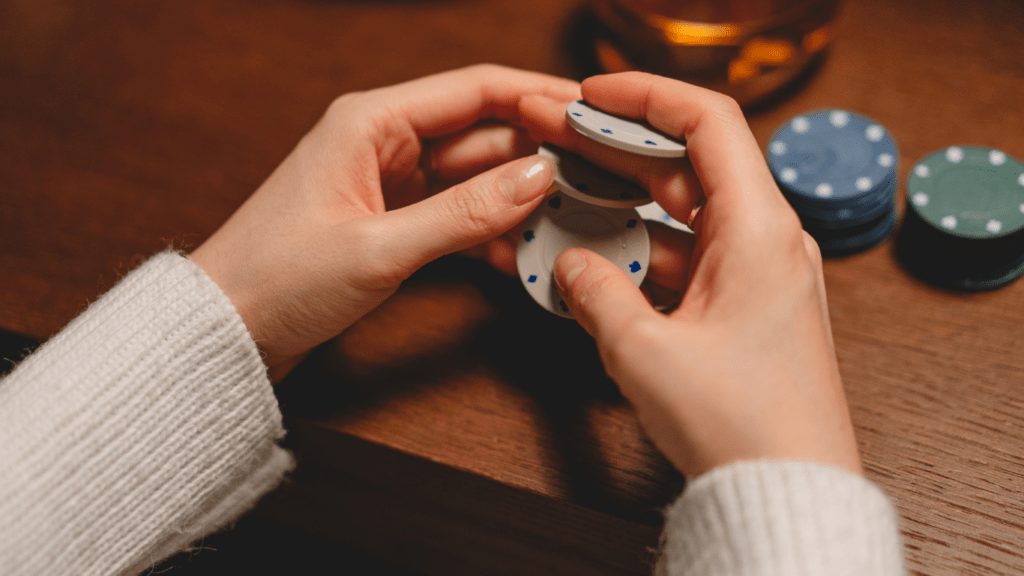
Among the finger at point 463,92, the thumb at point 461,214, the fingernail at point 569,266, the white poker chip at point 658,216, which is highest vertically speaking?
the finger at point 463,92

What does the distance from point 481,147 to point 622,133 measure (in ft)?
0.96

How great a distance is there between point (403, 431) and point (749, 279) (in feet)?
1.44

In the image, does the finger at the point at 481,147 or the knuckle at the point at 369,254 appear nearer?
the knuckle at the point at 369,254

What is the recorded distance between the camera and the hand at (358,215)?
2.34 ft

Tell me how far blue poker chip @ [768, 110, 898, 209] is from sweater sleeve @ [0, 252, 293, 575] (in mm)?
686

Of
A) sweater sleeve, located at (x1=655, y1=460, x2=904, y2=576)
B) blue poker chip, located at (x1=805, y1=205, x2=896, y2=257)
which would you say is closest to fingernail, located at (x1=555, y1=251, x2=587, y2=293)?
sweater sleeve, located at (x1=655, y1=460, x2=904, y2=576)

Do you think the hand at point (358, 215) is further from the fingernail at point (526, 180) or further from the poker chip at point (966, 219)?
the poker chip at point (966, 219)

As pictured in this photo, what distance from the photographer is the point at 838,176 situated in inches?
32.6

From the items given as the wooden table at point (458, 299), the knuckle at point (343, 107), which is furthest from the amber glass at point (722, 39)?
the knuckle at point (343, 107)

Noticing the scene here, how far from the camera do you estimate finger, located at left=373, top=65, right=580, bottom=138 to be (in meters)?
0.87

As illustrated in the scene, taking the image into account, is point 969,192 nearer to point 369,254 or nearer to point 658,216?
point 658,216

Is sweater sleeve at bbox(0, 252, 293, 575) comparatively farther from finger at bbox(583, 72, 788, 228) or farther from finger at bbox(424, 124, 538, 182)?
finger at bbox(583, 72, 788, 228)

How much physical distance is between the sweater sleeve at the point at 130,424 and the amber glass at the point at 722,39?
68 centimetres

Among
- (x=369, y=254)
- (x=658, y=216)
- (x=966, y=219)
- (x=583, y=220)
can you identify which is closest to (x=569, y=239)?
(x=583, y=220)
